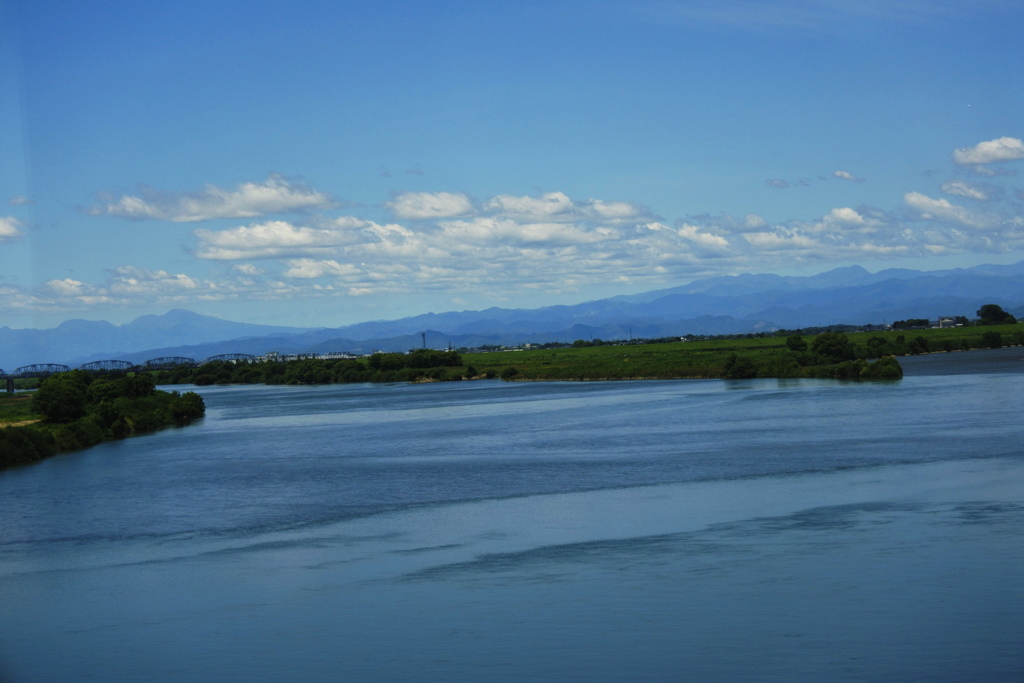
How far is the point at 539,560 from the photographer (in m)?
20.3

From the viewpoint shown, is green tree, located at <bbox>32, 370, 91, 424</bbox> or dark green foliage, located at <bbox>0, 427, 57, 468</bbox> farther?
green tree, located at <bbox>32, 370, 91, 424</bbox>

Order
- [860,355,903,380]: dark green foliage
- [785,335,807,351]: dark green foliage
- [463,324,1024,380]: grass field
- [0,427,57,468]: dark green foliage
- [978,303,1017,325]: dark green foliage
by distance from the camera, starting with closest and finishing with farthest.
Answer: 1. [0,427,57,468]: dark green foliage
2. [860,355,903,380]: dark green foliage
3. [785,335,807,351]: dark green foliage
4. [463,324,1024,380]: grass field
5. [978,303,1017,325]: dark green foliage

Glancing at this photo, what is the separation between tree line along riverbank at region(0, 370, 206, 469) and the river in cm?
302

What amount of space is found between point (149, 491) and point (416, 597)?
16830 mm

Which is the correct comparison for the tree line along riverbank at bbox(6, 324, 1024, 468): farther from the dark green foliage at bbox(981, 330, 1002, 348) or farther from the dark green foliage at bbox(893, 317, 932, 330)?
the dark green foliage at bbox(893, 317, 932, 330)

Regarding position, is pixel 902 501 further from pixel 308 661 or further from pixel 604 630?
pixel 308 661

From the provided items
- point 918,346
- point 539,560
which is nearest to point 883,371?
point 918,346

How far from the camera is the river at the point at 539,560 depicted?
15.1 metres

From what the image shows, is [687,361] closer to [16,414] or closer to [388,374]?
[388,374]

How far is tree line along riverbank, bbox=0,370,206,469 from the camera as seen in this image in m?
42.6

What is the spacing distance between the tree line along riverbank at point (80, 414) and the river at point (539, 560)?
9.90 ft

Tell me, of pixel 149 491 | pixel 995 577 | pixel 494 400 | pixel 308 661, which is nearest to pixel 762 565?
pixel 995 577

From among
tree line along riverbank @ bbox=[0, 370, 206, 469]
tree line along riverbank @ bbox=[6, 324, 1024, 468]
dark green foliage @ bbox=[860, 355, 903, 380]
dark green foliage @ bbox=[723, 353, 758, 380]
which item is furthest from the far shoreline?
tree line along riverbank @ bbox=[0, 370, 206, 469]

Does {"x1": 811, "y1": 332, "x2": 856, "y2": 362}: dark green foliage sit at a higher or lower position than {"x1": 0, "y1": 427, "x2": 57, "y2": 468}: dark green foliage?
higher
